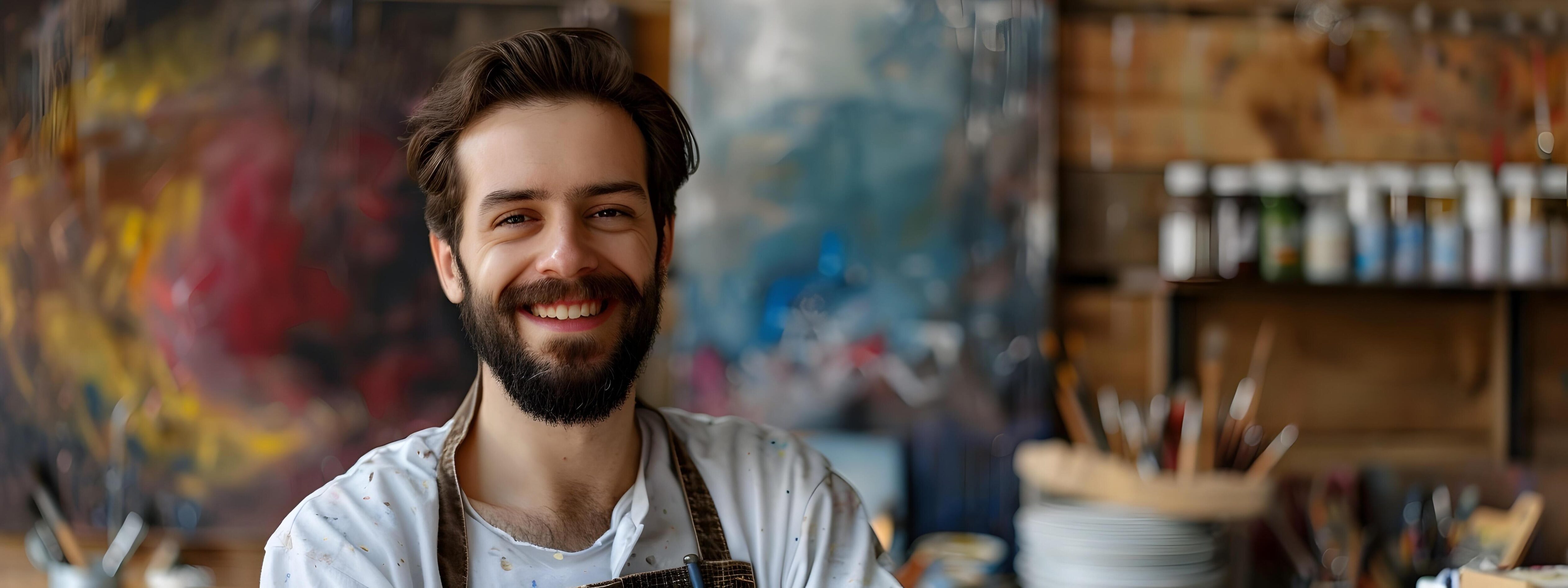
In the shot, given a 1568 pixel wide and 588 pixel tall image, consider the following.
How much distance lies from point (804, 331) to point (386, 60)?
89cm

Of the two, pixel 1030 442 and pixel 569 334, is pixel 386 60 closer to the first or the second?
pixel 569 334

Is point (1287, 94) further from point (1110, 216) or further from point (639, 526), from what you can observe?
point (639, 526)

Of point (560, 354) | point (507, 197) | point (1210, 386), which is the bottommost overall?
point (1210, 386)

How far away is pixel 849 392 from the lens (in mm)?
1920

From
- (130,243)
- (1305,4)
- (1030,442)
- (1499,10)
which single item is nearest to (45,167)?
(130,243)

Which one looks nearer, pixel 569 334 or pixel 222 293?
pixel 569 334

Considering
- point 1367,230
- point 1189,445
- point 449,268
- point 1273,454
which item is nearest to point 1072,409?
point 1189,445

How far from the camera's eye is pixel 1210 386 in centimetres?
191

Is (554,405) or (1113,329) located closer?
(554,405)

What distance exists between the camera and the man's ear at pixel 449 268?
1.05 metres

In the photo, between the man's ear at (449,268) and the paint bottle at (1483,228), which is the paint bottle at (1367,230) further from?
the man's ear at (449,268)

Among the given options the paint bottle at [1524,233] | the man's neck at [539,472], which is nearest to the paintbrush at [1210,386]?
the paint bottle at [1524,233]

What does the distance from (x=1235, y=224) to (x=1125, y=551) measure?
2.18 feet

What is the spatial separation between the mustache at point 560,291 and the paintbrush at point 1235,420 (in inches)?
48.9
